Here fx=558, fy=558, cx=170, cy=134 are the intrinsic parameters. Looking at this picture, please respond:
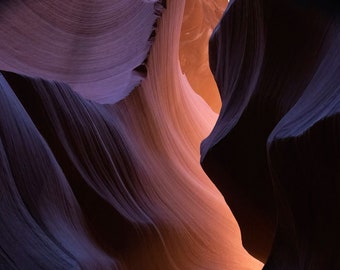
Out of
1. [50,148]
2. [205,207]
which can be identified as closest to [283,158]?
[50,148]

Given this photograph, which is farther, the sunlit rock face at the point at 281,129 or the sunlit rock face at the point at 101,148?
the sunlit rock face at the point at 101,148

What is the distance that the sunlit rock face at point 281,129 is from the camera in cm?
152

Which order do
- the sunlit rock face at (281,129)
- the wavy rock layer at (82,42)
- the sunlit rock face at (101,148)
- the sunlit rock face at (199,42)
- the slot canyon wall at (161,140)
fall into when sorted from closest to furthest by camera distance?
1. the sunlit rock face at (281,129)
2. the slot canyon wall at (161,140)
3. the sunlit rock face at (101,148)
4. the wavy rock layer at (82,42)
5. the sunlit rock face at (199,42)

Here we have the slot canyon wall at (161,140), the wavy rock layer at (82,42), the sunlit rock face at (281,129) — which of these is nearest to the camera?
the sunlit rock face at (281,129)

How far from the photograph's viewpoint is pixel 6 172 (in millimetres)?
1938

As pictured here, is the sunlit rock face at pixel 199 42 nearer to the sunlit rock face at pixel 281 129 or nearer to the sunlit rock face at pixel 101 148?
the sunlit rock face at pixel 101 148

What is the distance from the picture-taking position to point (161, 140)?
3.03 meters

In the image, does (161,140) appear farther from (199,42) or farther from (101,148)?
(199,42)

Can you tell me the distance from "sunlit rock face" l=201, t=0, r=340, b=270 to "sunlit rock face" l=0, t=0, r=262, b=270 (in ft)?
1.51

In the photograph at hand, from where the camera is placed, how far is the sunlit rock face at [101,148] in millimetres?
1984

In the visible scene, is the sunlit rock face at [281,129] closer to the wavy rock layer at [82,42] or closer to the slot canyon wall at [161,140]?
the slot canyon wall at [161,140]

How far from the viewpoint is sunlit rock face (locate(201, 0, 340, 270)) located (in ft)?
4.99

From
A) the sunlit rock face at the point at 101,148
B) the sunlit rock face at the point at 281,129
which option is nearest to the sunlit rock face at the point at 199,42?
the sunlit rock face at the point at 101,148

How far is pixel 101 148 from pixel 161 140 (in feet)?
1.99
